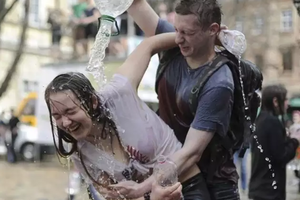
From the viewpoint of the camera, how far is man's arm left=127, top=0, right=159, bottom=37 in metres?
2.67

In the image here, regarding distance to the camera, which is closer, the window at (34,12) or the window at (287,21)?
the window at (34,12)

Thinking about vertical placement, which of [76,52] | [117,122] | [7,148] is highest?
[117,122]

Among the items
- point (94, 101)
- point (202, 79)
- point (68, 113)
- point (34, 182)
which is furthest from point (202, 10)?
point (34, 182)

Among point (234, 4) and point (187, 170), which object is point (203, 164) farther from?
point (234, 4)

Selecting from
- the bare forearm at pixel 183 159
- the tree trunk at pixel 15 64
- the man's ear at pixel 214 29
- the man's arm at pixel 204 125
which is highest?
the man's ear at pixel 214 29

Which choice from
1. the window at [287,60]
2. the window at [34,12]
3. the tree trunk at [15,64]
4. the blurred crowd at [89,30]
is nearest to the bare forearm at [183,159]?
the tree trunk at [15,64]

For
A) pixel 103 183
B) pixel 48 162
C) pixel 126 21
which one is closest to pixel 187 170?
pixel 103 183

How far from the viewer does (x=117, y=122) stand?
2352mm

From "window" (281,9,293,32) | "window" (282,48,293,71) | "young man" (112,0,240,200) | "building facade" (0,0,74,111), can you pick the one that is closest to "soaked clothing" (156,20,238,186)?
"young man" (112,0,240,200)

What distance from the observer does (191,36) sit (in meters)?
2.36

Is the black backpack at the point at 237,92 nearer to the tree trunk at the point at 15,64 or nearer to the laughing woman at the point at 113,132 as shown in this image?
the laughing woman at the point at 113,132

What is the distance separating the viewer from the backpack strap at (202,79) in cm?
237

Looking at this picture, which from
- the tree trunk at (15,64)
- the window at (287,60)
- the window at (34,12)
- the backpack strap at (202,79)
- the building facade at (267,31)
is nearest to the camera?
the backpack strap at (202,79)

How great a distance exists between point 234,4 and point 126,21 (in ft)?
22.6
